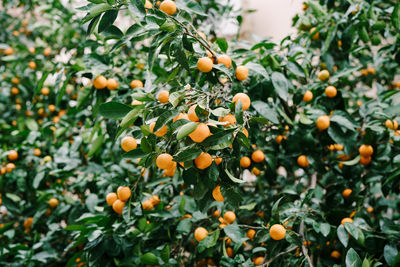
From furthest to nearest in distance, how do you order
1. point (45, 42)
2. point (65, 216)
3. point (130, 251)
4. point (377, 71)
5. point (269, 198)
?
point (45, 42)
point (377, 71)
point (65, 216)
point (269, 198)
point (130, 251)

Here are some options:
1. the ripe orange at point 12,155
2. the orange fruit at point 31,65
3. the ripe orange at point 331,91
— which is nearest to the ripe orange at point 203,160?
the ripe orange at point 331,91

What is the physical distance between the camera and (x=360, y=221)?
991mm

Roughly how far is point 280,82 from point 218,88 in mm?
243

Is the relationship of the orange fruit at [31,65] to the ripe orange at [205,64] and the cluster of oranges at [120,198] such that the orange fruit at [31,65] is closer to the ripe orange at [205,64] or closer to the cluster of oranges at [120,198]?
the cluster of oranges at [120,198]

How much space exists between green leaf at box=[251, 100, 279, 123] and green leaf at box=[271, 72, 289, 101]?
0.06 m

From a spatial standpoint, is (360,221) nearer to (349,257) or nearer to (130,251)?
(349,257)

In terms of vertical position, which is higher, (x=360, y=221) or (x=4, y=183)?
(x=360, y=221)

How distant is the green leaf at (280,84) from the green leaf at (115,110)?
0.46 metres

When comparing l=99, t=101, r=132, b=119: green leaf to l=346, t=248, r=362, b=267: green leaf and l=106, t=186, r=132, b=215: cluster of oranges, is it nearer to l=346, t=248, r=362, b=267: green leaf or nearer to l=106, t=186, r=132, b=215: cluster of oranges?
l=106, t=186, r=132, b=215: cluster of oranges

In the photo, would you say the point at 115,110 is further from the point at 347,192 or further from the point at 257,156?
the point at 347,192

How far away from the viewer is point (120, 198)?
0.91m

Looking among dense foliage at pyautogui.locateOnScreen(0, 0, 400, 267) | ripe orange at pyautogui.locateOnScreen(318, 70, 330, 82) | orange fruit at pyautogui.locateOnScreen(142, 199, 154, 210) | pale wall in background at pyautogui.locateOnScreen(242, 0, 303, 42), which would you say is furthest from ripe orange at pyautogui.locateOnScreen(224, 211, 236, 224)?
pale wall in background at pyautogui.locateOnScreen(242, 0, 303, 42)

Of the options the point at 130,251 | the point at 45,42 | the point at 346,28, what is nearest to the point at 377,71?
the point at 346,28

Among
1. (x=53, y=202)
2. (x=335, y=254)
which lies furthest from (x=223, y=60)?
(x=53, y=202)
